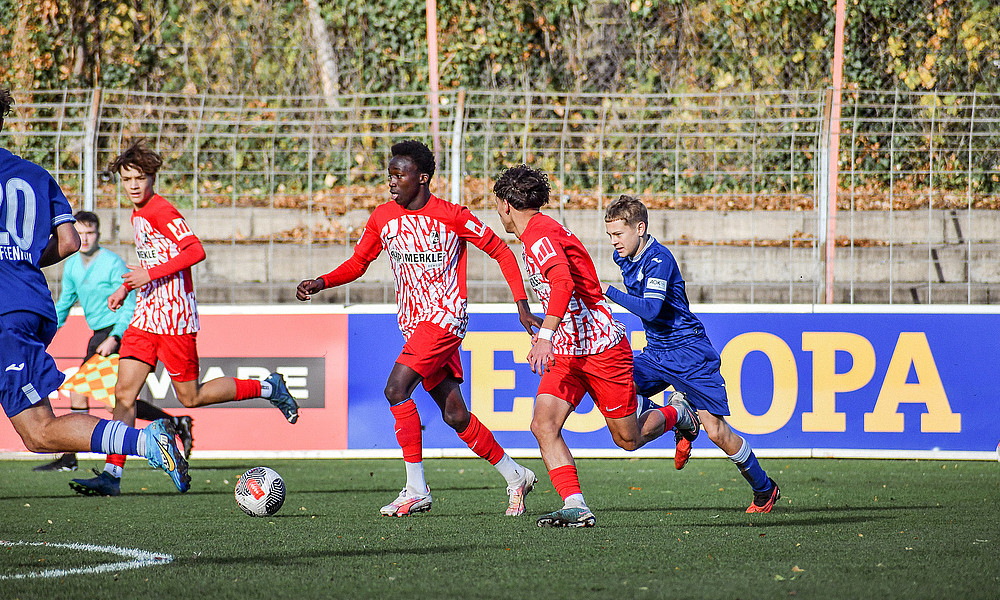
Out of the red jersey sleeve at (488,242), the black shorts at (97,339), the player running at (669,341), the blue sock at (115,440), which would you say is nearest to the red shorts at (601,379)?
the player running at (669,341)

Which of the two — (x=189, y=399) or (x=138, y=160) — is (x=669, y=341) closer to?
(x=189, y=399)

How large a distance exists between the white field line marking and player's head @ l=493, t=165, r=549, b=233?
2.36 meters

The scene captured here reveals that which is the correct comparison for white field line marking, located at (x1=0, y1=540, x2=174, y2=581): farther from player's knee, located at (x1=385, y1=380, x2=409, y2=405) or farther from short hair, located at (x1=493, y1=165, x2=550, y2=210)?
short hair, located at (x1=493, y1=165, x2=550, y2=210)

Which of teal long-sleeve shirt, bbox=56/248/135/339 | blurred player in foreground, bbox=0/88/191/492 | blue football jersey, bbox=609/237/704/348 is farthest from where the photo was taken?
teal long-sleeve shirt, bbox=56/248/135/339

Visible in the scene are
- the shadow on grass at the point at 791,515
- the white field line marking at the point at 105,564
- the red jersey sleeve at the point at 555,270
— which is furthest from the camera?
the shadow on grass at the point at 791,515

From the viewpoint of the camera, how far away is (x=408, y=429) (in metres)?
6.55

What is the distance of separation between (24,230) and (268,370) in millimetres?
4991

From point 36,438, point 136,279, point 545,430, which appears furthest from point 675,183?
point 36,438

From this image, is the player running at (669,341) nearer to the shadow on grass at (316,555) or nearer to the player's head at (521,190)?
the player's head at (521,190)

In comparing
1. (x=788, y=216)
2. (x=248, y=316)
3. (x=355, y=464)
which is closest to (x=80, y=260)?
(x=248, y=316)

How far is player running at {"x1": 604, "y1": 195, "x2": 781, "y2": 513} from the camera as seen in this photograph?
6309mm

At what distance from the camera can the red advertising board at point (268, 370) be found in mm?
9688

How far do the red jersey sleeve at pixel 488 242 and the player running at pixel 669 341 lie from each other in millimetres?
589

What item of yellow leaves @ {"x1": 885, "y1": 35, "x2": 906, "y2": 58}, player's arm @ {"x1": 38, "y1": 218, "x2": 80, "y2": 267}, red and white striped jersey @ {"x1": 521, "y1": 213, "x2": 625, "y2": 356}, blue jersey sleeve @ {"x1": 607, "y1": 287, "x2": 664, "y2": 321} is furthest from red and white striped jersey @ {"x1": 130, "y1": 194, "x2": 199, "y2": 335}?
yellow leaves @ {"x1": 885, "y1": 35, "x2": 906, "y2": 58}
